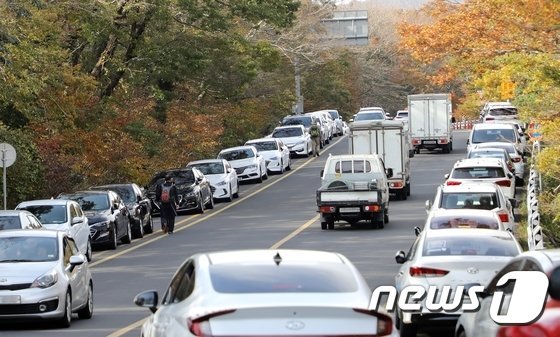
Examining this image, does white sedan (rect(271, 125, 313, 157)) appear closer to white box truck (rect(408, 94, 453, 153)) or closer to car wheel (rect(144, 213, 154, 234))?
white box truck (rect(408, 94, 453, 153))

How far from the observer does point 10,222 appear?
27.1 meters

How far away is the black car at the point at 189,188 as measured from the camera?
143ft

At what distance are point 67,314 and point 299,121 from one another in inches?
2207

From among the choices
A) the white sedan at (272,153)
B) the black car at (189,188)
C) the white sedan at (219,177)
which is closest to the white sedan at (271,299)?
the black car at (189,188)

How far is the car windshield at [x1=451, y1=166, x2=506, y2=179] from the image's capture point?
119ft

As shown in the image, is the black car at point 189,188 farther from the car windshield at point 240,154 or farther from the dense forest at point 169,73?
the car windshield at point 240,154

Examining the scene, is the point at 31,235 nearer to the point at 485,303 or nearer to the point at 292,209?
the point at 485,303

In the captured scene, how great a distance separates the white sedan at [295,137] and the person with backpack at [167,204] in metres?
30.6

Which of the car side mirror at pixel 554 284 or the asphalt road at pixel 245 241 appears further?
the asphalt road at pixel 245 241

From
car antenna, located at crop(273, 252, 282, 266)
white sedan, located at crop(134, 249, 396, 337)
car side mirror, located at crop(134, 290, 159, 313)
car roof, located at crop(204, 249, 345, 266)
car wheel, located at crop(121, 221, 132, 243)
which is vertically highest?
car antenna, located at crop(273, 252, 282, 266)

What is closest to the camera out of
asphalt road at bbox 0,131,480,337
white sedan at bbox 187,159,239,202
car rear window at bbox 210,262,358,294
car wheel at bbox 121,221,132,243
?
car rear window at bbox 210,262,358,294

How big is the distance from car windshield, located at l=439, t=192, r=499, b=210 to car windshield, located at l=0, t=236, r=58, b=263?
35.4 ft

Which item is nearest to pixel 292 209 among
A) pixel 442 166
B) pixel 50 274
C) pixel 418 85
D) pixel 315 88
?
pixel 442 166

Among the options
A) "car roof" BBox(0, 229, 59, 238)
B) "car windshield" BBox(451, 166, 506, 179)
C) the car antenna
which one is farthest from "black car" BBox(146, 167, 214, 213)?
the car antenna
